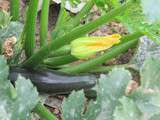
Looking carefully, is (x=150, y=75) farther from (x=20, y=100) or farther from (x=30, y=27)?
(x=30, y=27)

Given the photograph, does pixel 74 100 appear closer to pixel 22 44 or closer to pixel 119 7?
pixel 119 7

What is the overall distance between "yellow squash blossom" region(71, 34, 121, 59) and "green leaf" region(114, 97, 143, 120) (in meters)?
0.34

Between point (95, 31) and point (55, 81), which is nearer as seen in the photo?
point (55, 81)

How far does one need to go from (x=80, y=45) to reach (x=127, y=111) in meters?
0.44

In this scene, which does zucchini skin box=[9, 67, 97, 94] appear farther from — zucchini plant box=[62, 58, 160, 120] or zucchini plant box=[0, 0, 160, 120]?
zucchini plant box=[62, 58, 160, 120]

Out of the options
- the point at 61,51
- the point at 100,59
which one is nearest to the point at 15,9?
the point at 61,51

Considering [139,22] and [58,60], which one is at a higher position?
[139,22]

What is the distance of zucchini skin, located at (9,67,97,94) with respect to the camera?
81.9 inches

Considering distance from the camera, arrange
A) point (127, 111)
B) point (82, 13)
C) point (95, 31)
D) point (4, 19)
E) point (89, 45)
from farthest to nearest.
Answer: point (95, 31), point (82, 13), point (4, 19), point (89, 45), point (127, 111)

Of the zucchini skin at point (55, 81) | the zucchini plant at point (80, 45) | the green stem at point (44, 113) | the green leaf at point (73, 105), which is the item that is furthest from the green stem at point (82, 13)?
the green leaf at point (73, 105)

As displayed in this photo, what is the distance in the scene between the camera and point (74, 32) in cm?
176

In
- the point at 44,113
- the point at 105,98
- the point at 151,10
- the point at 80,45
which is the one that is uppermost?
the point at 151,10

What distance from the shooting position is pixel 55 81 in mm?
2090

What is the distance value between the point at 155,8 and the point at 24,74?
2.76 ft
